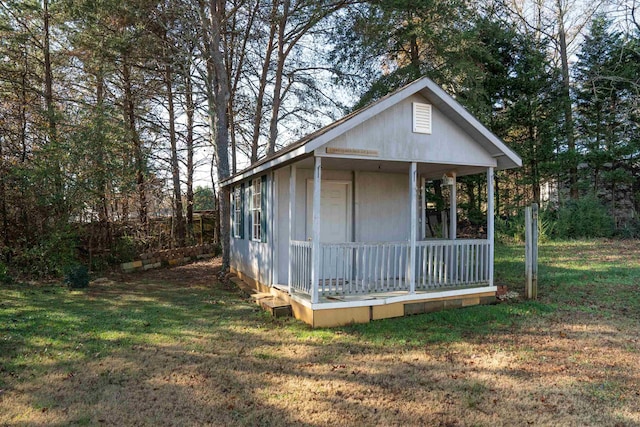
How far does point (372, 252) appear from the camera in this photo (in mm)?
7656

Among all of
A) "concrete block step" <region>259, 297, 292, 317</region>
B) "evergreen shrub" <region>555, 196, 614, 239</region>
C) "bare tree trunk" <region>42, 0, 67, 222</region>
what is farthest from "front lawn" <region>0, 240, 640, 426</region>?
"evergreen shrub" <region>555, 196, 614, 239</region>

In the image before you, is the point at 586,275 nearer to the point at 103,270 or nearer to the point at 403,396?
the point at 403,396

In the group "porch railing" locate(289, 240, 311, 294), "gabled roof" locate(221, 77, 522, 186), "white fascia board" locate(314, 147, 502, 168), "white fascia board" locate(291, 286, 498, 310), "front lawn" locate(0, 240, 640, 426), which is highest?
"gabled roof" locate(221, 77, 522, 186)

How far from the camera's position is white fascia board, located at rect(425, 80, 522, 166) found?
6562mm

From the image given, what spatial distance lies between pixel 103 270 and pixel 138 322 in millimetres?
6744

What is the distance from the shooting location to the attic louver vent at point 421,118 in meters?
6.68

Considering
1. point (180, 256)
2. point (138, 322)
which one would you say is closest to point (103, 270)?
point (180, 256)

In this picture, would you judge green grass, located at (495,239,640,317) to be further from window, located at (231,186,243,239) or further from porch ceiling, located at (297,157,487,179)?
window, located at (231,186,243,239)

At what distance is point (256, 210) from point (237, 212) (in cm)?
215

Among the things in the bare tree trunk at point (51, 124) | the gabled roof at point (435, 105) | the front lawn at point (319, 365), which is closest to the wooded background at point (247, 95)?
the bare tree trunk at point (51, 124)

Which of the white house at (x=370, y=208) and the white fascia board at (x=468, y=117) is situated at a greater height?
the white fascia board at (x=468, y=117)

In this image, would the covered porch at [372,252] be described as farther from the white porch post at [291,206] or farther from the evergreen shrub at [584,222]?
the evergreen shrub at [584,222]

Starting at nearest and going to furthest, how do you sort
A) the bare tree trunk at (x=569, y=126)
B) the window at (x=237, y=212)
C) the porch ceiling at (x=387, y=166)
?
the porch ceiling at (x=387, y=166), the window at (x=237, y=212), the bare tree trunk at (x=569, y=126)

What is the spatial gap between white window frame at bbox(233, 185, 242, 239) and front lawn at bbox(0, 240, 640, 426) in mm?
3215
